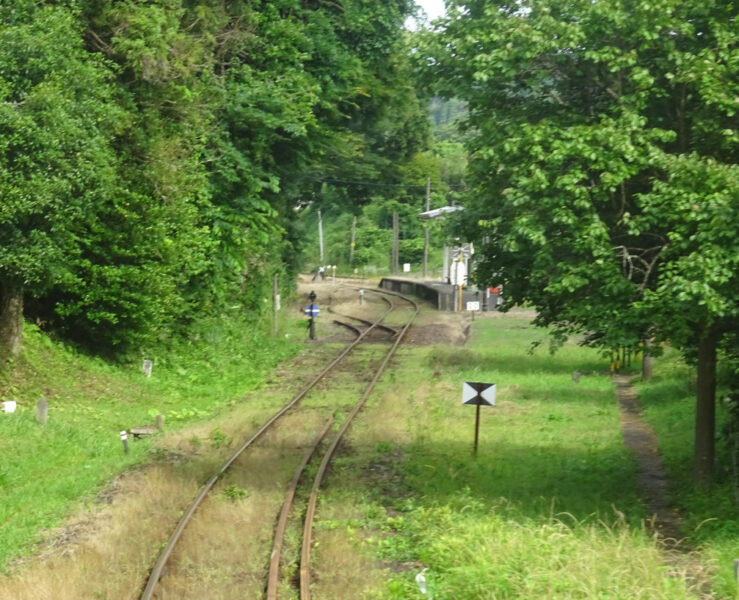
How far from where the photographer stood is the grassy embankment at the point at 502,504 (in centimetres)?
913

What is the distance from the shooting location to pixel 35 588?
932 cm

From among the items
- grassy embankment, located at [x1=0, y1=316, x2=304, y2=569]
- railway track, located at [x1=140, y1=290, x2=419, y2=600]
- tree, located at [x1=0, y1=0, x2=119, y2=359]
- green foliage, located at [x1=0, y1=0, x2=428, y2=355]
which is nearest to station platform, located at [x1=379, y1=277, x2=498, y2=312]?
green foliage, located at [x1=0, y1=0, x2=428, y2=355]

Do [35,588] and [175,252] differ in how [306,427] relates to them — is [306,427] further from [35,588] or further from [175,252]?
[35,588]

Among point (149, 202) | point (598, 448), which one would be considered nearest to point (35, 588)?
point (598, 448)

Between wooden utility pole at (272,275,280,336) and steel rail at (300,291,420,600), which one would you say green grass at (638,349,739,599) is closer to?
steel rail at (300,291,420,600)

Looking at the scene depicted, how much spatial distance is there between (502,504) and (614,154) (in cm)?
471

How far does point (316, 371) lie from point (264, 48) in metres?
8.62

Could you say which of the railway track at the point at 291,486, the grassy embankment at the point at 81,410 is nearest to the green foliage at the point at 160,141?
the grassy embankment at the point at 81,410

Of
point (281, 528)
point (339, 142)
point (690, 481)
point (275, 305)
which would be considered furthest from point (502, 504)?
point (275, 305)

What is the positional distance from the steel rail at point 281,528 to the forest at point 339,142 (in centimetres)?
415

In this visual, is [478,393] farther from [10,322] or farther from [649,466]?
[10,322]

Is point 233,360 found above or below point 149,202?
below

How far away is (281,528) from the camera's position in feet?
37.7

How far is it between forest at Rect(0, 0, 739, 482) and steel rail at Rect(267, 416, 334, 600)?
415 cm
